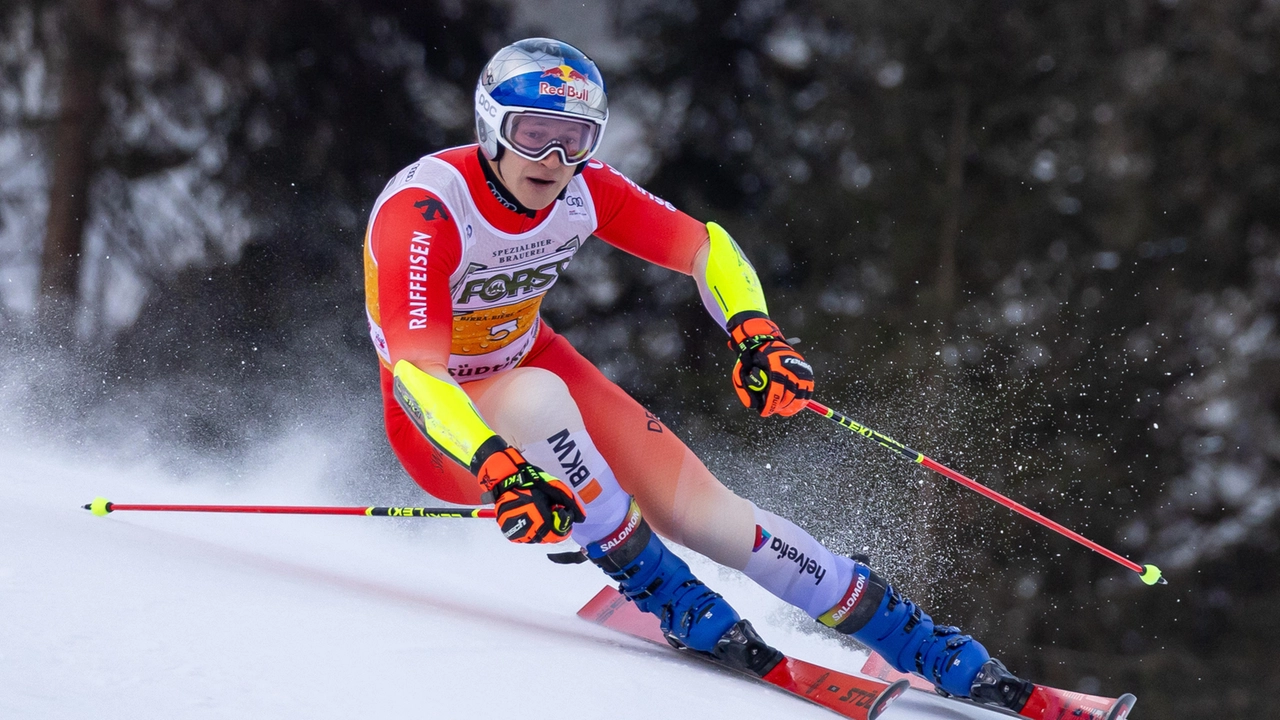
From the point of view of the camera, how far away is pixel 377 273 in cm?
194

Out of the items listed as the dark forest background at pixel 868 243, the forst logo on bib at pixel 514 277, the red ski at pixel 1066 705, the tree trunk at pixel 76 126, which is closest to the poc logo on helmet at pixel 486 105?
the forst logo on bib at pixel 514 277

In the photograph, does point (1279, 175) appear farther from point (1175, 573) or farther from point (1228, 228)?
point (1175, 573)

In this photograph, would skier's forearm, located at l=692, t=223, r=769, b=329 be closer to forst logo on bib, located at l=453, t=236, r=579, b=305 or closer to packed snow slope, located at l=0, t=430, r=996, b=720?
forst logo on bib, located at l=453, t=236, r=579, b=305

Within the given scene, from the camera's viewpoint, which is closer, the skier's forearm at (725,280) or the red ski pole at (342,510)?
the red ski pole at (342,510)

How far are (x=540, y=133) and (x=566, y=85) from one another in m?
0.10

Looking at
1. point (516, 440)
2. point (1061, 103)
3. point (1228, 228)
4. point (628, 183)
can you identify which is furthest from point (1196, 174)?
point (516, 440)

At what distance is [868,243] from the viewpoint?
5629 mm

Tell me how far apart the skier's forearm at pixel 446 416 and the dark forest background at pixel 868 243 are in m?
2.88

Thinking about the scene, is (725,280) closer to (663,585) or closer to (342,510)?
(663,585)

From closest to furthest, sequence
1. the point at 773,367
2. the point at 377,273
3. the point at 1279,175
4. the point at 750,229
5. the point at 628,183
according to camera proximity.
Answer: the point at 377,273
the point at 773,367
the point at 628,183
the point at 750,229
the point at 1279,175

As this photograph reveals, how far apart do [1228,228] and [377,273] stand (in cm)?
548

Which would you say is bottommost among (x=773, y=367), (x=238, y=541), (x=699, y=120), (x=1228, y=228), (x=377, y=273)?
(x=238, y=541)

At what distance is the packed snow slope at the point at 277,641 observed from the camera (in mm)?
1236

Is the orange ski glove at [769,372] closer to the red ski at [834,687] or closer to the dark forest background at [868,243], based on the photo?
the red ski at [834,687]
